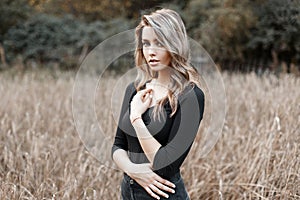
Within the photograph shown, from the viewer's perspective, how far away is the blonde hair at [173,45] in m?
1.08

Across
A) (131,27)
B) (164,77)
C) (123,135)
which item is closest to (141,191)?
(123,135)

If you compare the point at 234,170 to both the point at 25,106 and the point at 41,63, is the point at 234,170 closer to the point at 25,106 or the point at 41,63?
the point at 25,106

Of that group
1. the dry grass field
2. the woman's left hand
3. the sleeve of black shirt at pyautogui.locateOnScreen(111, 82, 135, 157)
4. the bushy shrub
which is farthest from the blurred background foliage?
the woman's left hand

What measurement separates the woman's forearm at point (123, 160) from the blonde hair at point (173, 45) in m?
0.16

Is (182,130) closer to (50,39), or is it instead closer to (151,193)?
(151,193)

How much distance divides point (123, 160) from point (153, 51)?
1.01 ft

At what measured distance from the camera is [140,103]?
43.4 inches

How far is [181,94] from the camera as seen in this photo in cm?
110

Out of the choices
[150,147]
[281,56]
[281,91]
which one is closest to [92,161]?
[150,147]

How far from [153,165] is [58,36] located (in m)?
6.32

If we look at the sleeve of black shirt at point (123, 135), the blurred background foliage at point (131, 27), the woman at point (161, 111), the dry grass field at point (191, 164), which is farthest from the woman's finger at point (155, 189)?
the blurred background foliage at point (131, 27)

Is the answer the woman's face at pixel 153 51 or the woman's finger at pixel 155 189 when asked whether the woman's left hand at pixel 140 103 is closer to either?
the woman's face at pixel 153 51

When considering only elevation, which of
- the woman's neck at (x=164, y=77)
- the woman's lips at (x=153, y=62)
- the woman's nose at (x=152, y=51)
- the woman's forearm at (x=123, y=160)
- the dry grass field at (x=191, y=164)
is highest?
the woman's nose at (x=152, y=51)

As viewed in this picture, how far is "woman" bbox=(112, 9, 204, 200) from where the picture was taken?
1.09m
